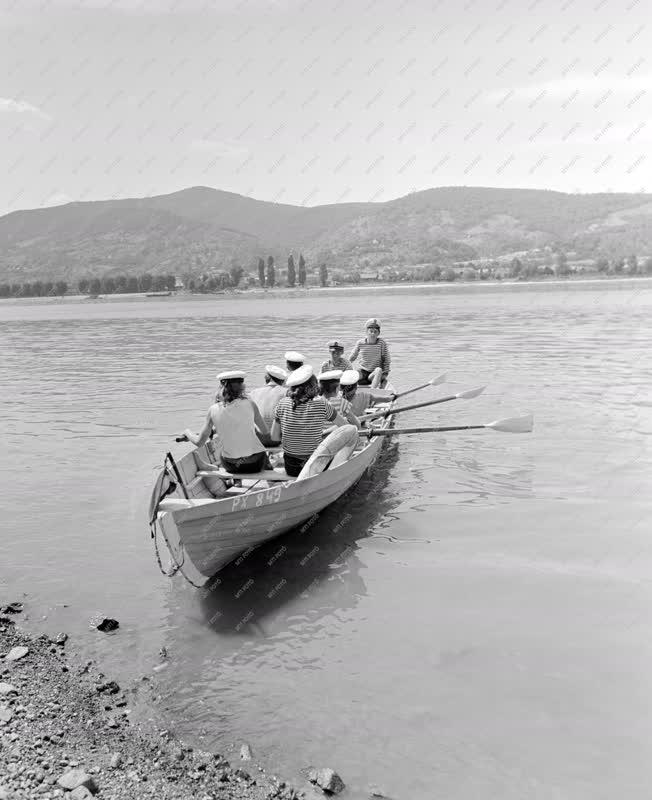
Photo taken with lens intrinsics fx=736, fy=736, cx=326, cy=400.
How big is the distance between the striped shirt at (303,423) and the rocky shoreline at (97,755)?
4.06m

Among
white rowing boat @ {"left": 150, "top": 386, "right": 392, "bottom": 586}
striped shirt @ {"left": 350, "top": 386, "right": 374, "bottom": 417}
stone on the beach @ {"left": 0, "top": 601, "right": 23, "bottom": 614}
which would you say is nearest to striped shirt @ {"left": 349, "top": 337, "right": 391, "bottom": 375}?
striped shirt @ {"left": 350, "top": 386, "right": 374, "bottom": 417}

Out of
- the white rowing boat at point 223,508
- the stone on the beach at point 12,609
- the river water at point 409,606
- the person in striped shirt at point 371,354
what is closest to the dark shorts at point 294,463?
the white rowing boat at point 223,508

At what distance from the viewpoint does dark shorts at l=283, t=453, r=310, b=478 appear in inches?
387

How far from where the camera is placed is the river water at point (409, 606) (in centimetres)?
558

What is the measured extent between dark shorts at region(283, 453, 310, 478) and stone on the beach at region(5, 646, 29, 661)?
4.03 m

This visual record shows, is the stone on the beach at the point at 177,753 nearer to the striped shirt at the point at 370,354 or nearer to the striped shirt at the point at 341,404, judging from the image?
the striped shirt at the point at 341,404

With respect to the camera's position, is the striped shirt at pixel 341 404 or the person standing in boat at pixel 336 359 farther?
the person standing in boat at pixel 336 359

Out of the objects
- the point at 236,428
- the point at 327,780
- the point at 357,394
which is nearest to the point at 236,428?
the point at 236,428

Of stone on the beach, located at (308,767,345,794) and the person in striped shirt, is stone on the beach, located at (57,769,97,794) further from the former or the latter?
the person in striped shirt

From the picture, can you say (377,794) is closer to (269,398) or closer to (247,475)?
(247,475)

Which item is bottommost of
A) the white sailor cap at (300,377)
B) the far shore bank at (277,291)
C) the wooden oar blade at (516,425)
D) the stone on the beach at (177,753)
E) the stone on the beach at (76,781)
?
the far shore bank at (277,291)

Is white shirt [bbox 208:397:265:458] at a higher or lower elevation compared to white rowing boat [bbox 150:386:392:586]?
higher

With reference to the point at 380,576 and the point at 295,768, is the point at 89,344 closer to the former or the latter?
the point at 380,576

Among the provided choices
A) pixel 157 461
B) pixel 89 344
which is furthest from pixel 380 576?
pixel 89 344
